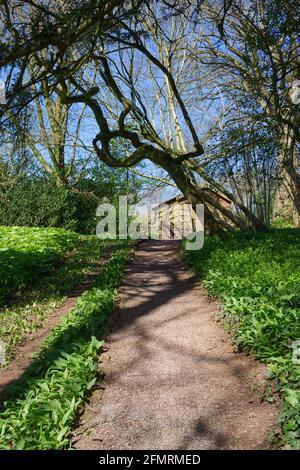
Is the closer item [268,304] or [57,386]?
[57,386]

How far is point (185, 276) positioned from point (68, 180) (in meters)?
11.8

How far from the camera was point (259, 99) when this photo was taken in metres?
12.9

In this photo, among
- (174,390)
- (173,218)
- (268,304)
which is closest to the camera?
(174,390)

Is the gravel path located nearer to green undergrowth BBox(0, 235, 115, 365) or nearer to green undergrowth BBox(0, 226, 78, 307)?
green undergrowth BBox(0, 235, 115, 365)

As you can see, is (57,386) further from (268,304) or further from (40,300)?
(40,300)

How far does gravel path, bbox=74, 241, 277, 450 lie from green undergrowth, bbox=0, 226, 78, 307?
3008 mm

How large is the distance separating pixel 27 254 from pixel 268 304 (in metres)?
6.35

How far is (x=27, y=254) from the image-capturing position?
9617mm

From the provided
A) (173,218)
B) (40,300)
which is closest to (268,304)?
(40,300)

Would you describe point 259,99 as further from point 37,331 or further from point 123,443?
point 123,443

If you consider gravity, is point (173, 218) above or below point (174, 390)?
above

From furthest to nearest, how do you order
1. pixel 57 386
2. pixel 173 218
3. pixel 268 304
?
pixel 173 218 → pixel 268 304 → pixel 57 386
